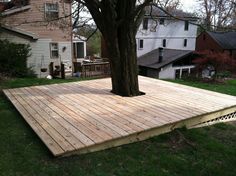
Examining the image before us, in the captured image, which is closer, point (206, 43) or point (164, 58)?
point (164, 58)

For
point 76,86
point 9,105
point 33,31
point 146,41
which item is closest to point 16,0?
point 33,31

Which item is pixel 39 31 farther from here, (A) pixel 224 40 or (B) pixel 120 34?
(A) pixel 224 40

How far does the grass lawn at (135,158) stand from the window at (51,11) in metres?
10.9

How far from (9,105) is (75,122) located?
7.39ft

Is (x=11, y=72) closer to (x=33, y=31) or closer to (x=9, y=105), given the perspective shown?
(x=33, y=31)

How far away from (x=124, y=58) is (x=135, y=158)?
10.1 ft

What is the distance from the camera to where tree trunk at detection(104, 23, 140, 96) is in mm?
5891

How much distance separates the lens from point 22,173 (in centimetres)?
296

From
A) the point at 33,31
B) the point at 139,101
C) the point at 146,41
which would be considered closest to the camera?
the point at 139,101

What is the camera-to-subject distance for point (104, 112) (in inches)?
187

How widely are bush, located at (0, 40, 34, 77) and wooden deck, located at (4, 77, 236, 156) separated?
13.2ft

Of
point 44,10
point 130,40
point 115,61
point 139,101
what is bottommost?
point 139,101

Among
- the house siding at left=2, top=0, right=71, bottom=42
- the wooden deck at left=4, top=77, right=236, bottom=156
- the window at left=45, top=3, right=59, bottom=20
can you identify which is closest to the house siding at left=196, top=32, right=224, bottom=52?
the house siding at left=2, top=0, right=71, bottom=42

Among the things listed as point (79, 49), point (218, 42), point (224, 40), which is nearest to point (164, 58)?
point (79, 49)
